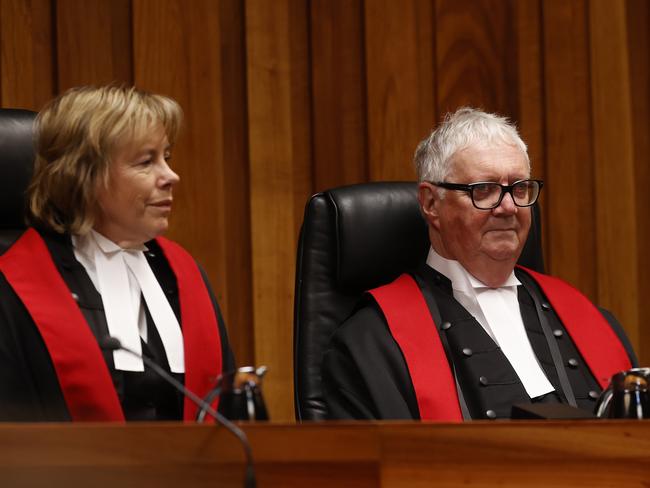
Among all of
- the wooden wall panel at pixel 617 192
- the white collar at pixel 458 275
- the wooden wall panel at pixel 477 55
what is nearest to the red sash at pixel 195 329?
the white collar at pixel 458 275

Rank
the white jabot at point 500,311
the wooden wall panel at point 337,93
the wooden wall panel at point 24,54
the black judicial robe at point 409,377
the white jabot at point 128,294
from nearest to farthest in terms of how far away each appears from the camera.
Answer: the white jabot at point 128,294, the black judicial robe at point 409,377, the white jabot at point 500,311, the wooden wall panel at point 24,54, the wooden wall panel at point 337,93

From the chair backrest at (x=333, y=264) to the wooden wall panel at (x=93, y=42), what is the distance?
953 millimetres

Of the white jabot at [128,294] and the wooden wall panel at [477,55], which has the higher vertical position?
the wooden wall panel at [477,55]

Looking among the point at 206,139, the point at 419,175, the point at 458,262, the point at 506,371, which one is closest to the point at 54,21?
the point at 206,139

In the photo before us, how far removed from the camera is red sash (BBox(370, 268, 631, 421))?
221cm

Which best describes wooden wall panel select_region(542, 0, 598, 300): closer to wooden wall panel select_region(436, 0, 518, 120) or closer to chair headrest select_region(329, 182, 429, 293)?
wooden wall panel select_region(436, 0, 518, 120)

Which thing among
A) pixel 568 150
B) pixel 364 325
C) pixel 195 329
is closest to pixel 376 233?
pixel 364 325

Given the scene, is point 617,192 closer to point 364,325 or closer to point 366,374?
point 364,325

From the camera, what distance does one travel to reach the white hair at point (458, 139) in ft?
8.10

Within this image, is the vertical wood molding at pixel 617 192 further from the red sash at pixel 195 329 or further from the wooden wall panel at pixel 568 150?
the red sash at pixel 195 329

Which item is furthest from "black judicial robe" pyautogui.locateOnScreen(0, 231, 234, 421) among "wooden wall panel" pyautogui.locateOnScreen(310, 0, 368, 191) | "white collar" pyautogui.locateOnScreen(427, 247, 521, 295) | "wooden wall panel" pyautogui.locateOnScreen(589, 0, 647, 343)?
"wooden wall panel" pyautogui.locateOnScreen(589, 0, 647, 343)

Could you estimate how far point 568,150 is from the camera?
3297 millimetres

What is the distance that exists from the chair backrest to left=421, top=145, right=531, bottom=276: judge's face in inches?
5.2

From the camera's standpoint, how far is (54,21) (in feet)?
10.0
